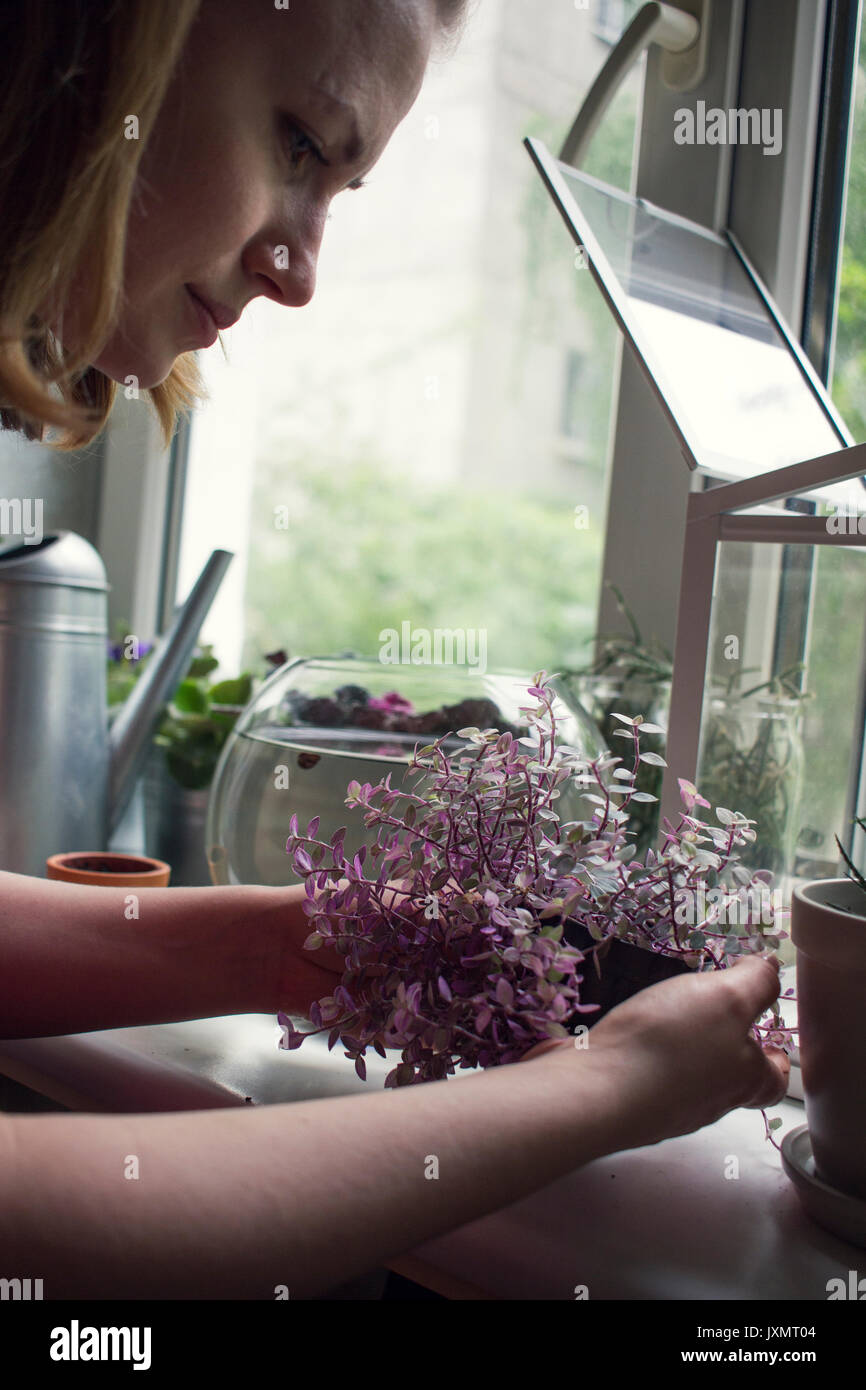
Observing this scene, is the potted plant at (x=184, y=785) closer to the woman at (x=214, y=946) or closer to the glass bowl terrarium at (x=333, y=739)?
the glass bowl terrarium at (x=333, y=739)

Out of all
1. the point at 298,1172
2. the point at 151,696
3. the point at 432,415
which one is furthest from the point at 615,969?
the point at 432,415

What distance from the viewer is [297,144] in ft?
1.68

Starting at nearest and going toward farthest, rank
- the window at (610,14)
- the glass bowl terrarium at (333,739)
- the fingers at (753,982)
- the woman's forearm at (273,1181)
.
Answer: the woman's forearm at (273,1181) → the fingers at (753,982) → the glass bowl terrarium at (333,739) → the window at (610,14)

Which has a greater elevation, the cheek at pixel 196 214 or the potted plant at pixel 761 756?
the cheek at pixel 196 214

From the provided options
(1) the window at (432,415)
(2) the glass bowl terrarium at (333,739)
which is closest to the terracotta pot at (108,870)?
(2) the glass bowl terrarium at (333,739)

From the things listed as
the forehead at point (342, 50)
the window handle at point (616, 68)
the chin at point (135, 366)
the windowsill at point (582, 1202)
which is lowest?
the windowsill at point (582, 1202)

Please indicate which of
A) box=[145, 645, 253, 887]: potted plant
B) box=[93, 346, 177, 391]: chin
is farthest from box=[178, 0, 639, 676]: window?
box=[93, 346, 177, 391]: chin

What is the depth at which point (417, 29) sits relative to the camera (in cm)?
53

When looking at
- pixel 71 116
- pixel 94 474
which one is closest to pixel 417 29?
pixel 71 116

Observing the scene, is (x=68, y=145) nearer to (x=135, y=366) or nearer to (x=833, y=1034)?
(x=135, y=366)

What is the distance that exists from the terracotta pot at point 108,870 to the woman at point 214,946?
6.0 inches

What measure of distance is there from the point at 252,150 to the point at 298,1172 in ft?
1.35

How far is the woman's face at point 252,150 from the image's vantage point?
1.56 ft

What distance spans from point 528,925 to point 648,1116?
8 cm
